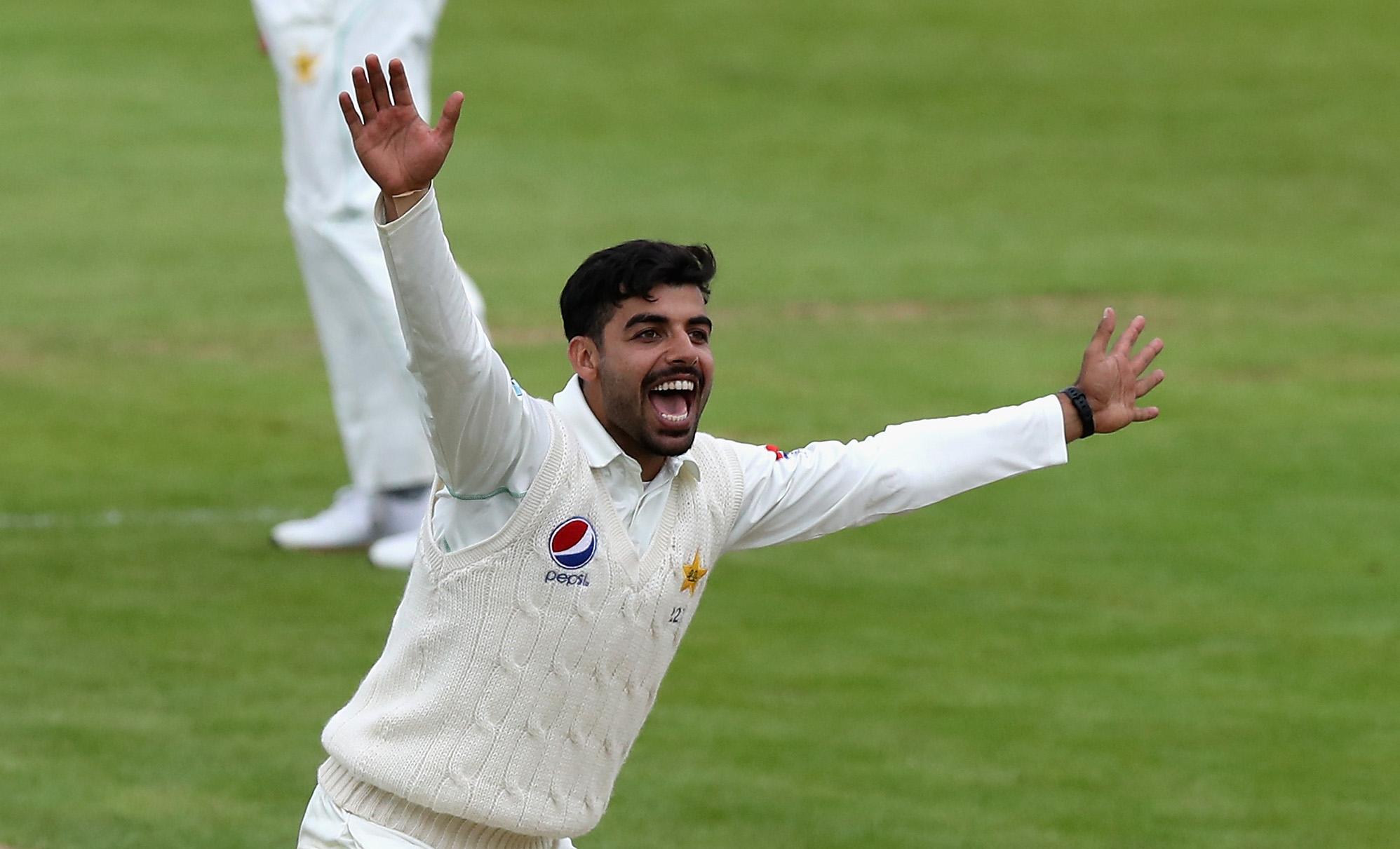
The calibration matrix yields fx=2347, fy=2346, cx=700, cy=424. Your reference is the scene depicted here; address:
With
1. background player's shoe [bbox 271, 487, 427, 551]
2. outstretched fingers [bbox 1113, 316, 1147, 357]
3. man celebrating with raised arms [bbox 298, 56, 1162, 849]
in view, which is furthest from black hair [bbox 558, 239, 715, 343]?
background player's shoe [bbox 271, 487, 427, 551]

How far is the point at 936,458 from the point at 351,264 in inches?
167

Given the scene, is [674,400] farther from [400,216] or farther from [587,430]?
[400,216]

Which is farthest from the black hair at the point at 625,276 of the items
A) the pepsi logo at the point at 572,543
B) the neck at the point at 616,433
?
the pepsi logo at the point at 572,543

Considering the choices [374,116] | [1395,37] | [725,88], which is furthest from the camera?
[1395,37]

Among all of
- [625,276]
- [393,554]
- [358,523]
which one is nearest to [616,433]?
[625,276]

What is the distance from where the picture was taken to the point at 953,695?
24.0ft

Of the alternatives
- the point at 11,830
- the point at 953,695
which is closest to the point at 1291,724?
the point at 953,695

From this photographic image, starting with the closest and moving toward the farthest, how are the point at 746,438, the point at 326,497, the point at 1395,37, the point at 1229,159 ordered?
the point at 326,497
the point at 746,438
the point at 1229,159
the point at 1395,37

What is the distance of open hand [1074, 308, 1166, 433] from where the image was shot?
469 centimetres

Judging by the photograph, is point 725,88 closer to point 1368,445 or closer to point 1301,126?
point 1301,126

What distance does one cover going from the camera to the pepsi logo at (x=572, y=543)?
13.8 ft

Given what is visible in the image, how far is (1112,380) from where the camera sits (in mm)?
4703

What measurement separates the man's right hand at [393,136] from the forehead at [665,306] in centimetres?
53

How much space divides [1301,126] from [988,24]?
4.64m
